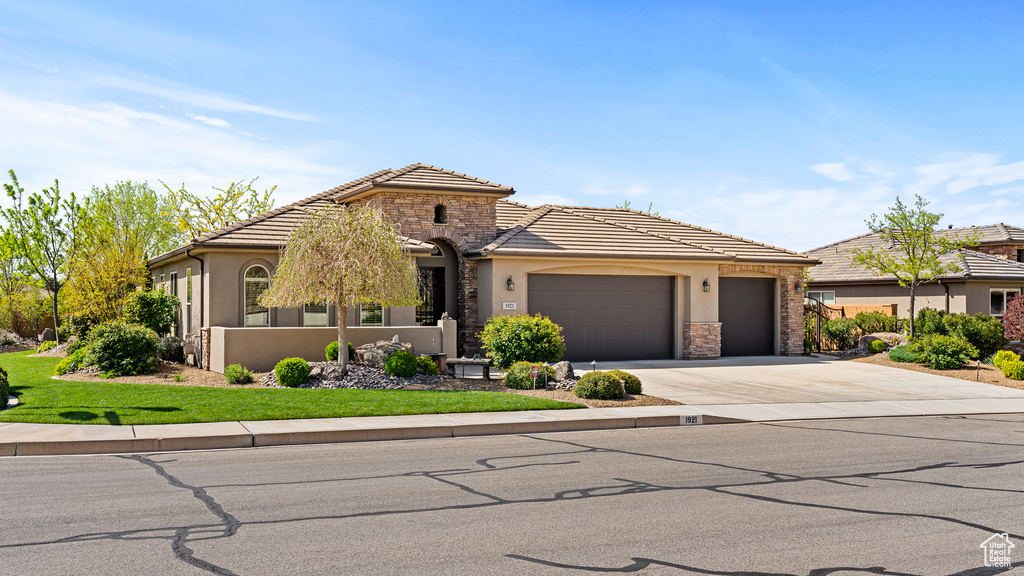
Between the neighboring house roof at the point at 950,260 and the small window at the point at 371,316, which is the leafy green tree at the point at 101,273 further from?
the neighboring house roof at the point at 950,260

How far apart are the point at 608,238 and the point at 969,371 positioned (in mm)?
11027

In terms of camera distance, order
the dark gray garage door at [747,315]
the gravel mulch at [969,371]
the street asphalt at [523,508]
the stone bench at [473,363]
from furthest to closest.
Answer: the dark gray garage door at [747,315]
the gravel mulch at [969,371]
the stone bench at [473,363]
the street asphalt at [523,508]

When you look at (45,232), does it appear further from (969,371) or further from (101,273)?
(969,371)

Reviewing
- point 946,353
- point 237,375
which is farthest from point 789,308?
point 237,375

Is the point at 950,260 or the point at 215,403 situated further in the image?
the point at 950,260

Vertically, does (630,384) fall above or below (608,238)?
below

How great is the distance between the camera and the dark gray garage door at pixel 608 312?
24.3m

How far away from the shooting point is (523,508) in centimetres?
756

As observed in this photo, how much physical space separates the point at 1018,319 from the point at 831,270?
36.8 ft

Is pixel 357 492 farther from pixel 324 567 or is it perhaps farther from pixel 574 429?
pixel 574 429

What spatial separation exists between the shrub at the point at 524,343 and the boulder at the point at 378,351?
2233 millimetres

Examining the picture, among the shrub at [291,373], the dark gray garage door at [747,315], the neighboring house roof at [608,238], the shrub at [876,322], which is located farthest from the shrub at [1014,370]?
the shrub at [291,373]

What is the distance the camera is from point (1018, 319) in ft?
82.3

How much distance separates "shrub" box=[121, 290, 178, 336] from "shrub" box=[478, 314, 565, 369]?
10.3 meters
